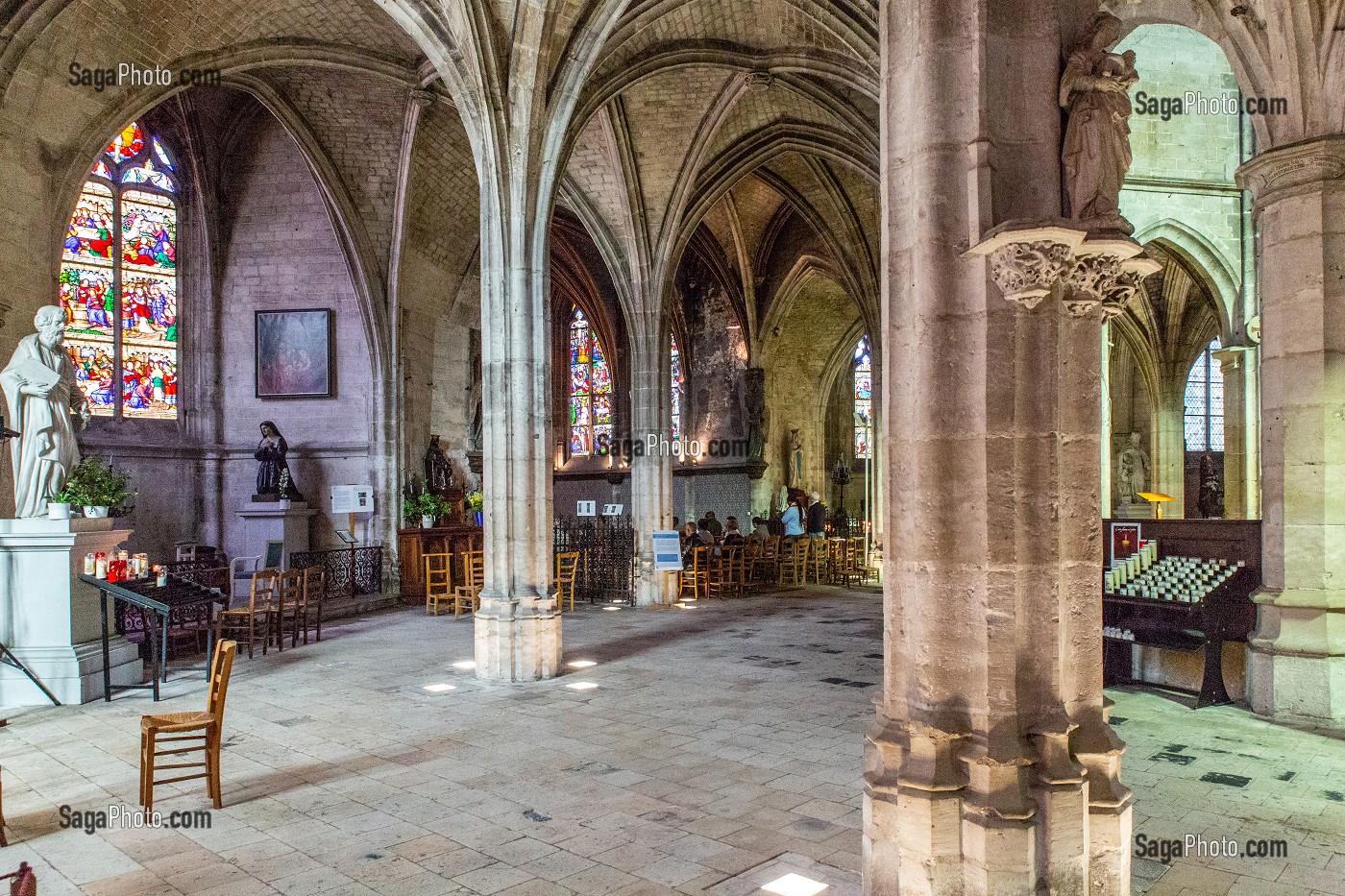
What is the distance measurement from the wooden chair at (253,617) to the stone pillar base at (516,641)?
9.17ft

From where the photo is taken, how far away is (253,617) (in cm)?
1030

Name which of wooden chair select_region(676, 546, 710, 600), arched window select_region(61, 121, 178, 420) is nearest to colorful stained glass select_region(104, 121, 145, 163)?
arched window select_region(61, 121, 178, 420)

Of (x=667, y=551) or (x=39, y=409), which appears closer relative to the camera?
(x=39, y=409)

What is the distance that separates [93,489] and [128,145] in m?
9.81

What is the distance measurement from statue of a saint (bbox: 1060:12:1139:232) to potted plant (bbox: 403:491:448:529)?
14930 millimetres

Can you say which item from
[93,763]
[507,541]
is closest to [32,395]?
[93,763]

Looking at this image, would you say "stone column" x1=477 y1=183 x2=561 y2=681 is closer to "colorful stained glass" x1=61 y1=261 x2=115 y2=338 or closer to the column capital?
the column capital

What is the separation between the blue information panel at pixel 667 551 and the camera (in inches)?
593

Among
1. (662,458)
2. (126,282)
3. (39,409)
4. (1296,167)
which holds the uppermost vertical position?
(126,282)

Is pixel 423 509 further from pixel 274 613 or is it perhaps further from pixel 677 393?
pixel 677 393

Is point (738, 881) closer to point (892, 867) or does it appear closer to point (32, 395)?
point (892, 867)

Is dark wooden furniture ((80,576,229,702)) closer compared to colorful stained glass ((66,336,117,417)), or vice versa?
dark wooden furniture ((80,576,229,702))

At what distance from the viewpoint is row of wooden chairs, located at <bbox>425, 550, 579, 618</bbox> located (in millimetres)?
13530

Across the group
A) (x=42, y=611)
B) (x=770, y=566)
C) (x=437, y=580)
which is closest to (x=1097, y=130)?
(x=42, y=611)
